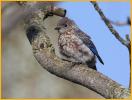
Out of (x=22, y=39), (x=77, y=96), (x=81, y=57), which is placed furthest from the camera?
(x=22, y=39)

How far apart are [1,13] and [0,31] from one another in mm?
113

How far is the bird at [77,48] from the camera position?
5648 millimetres

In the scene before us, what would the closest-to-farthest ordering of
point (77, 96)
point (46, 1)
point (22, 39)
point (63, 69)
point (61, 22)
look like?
point (46, 1) → point (63, 69) → point (61, 22) → point (77, 96) → point (22, 39)

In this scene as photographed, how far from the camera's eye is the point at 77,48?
5805 mm

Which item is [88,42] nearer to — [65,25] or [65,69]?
[65,25]

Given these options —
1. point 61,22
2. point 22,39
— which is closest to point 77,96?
point 22,39

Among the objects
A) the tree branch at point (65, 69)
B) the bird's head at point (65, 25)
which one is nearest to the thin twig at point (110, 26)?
the tree branch at point (65, 69)

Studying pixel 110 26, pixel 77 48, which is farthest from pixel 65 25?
pixel 110 26

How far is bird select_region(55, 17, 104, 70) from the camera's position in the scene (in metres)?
5.65

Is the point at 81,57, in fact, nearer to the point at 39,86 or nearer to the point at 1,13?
the point at 1,13

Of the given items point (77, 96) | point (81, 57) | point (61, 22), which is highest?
point (61, 22)

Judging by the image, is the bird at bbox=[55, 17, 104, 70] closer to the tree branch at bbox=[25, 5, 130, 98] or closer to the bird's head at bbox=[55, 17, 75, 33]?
the bird's head at bbox=[55, 17, 75, 33]

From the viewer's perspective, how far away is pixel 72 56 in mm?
5637

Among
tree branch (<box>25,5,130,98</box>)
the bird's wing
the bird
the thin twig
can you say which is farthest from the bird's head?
the thin twig
